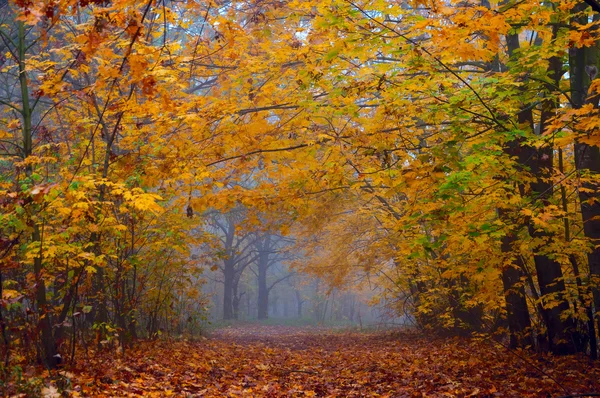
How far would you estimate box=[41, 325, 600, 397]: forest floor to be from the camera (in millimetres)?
6438

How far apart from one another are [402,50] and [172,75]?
3043 mm

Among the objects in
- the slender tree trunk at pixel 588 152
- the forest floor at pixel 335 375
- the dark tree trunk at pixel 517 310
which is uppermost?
the slender tree trunk at pixel 588 152

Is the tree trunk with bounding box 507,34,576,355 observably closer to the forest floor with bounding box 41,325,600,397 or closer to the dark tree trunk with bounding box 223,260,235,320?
the forest floor with bounding box 41,325,600,397

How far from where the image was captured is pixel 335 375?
8.77 metres

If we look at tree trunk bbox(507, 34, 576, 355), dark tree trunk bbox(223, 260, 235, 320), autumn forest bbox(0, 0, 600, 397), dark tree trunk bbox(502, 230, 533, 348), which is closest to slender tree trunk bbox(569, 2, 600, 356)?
autumn forest bbox(0, 0, 600, 397)

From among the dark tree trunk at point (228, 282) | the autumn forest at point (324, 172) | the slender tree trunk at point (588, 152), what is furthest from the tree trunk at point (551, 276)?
the dark tree trunk at point (228, 282)

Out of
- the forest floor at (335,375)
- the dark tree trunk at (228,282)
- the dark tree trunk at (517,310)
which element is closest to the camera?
the forest floor at (335,375)

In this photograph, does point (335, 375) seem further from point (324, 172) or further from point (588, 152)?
point (588, 152)

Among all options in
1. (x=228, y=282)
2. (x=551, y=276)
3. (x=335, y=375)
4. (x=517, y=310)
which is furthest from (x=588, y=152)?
(x=228, y=282)

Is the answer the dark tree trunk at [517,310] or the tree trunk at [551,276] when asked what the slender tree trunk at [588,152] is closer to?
the tree trunk at [551,276]

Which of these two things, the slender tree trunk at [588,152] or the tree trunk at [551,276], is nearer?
the slender tree trunk at [588,152]

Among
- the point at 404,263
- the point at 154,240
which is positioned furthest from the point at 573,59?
the point at 154,240

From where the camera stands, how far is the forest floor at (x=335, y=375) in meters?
6.44

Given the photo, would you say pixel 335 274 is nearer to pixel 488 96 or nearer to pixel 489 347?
pixel 489 347
